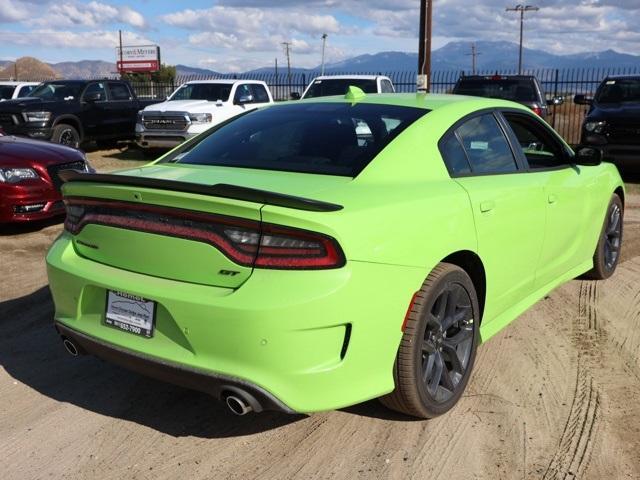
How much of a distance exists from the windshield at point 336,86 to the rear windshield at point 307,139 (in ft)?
35.2

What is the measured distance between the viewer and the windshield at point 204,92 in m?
15.6

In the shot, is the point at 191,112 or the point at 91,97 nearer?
the point at 191,112

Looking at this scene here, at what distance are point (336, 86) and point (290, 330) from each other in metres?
12.7

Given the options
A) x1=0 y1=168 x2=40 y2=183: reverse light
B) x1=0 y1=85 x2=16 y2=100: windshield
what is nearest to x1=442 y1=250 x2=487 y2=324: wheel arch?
x1=0 y1=168 x2=40 y2=183: reverse light

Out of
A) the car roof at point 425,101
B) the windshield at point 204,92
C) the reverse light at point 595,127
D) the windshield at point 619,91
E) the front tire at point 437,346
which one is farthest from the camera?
the windshield at point 204,92

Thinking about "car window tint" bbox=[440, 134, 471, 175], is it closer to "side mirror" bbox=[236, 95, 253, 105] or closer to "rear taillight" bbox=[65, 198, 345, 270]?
"rear taillight" bbox=[65, 198, 345, 270]

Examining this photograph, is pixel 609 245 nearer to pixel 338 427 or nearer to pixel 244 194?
pixel 338 427

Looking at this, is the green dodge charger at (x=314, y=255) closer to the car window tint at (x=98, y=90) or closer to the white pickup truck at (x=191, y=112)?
the white pickup truck at (x=191, y=112)

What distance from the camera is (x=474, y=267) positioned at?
3.62 meters

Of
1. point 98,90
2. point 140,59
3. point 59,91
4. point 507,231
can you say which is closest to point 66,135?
point 59,91

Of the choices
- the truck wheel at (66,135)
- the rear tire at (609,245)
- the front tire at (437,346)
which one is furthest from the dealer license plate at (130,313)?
the truck wheel at (66,135)

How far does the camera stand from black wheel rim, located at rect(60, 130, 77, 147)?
572 inches

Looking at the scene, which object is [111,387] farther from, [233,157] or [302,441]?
[233,157]

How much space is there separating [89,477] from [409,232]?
5.75 feet
